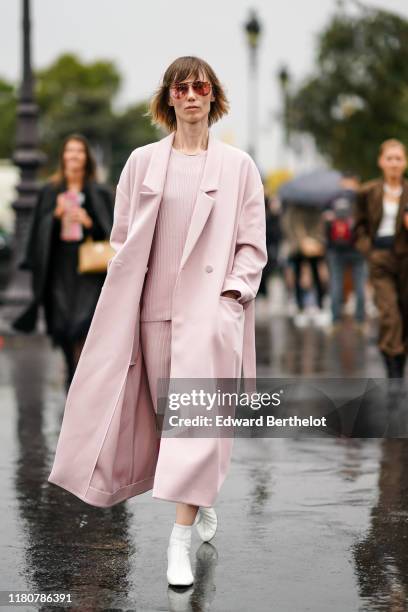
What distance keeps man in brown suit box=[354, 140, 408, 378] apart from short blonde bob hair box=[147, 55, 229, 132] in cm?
456

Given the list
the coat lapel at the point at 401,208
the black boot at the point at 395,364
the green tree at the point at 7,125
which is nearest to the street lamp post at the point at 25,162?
the black boot at the point at 395,364

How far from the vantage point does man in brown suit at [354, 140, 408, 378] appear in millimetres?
10375

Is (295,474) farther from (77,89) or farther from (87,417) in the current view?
(77,89)

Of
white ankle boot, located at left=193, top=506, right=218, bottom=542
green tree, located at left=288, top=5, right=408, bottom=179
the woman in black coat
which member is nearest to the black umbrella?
the woman in black coat

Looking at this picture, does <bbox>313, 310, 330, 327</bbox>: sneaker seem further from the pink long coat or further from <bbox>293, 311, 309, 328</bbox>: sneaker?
the pink long coat

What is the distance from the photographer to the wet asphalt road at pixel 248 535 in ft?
17.4

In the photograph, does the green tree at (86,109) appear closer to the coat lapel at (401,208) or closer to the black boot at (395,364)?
the black boot at (395,364)

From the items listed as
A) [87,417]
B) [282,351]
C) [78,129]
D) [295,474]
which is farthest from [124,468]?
[78,129]

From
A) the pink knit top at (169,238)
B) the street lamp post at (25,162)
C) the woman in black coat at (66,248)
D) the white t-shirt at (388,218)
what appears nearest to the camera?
the pink knit top at (169,238)

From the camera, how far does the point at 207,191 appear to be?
5.59m

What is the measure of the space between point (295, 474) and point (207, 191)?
262 centimetres

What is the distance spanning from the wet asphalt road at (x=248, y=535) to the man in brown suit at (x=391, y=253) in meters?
1.43

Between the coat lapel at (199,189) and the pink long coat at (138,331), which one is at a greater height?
the coat lapel at (199,189)

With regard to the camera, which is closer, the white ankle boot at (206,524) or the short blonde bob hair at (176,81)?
the short blonde bob hair at (176,81)
